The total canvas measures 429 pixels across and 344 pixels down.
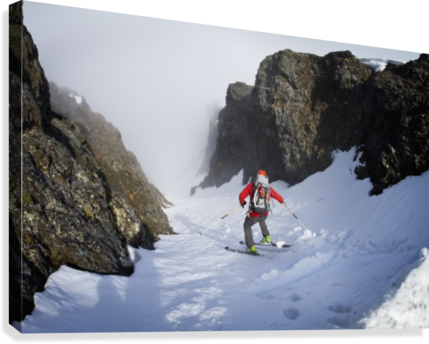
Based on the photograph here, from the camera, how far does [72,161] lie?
27.5 feet

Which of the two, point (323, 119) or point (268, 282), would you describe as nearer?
point (268, 282)

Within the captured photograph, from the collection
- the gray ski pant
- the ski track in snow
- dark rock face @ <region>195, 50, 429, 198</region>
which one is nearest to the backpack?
the gray ski pant

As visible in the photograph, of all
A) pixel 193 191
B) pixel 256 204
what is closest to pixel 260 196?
pixel 256 204

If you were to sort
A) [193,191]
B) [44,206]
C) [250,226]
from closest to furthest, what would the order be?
[44,206] < [250,226] < [193,191]

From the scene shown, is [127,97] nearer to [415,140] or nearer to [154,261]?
[154,261]

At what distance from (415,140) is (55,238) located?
41.2 ft

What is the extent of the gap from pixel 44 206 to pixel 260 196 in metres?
6.32

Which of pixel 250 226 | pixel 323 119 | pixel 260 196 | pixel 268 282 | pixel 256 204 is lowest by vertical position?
pixel 268 282

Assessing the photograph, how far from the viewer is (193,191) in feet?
50.9

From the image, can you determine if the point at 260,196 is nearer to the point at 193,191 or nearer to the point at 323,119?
the point at 193,191

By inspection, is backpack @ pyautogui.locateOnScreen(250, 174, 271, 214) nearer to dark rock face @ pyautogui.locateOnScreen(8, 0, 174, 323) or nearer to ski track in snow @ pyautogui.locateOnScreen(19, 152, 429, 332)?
ski track in snow @ pyautogui.locateOnScreen(19, 152, 429, 332)

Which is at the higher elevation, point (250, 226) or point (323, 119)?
point (323, 119)

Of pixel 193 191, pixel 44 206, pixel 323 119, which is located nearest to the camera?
pixel 44 206

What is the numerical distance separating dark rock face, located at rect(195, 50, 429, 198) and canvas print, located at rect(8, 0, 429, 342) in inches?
4.6
